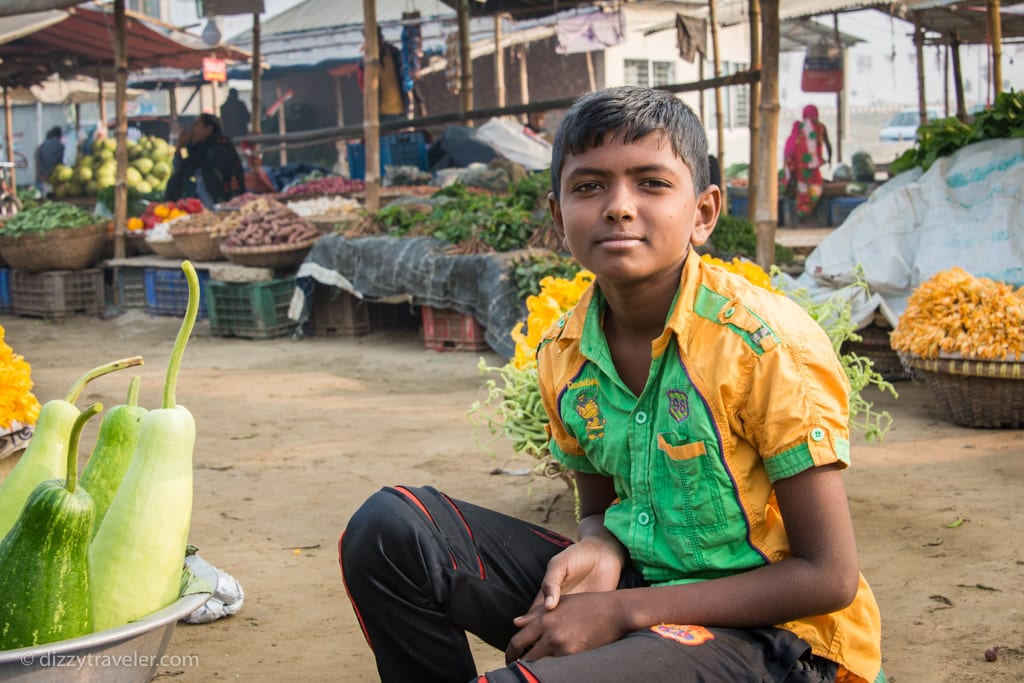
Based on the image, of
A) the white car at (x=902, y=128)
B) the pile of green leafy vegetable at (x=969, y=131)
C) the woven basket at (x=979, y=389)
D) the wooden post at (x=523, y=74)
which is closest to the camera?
the woven basket at (x=979, y=389)

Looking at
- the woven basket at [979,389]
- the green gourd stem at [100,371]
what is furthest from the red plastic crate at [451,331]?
the green gourd stem at [100,371]

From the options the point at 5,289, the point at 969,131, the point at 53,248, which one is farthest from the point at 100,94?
the point at 969,131

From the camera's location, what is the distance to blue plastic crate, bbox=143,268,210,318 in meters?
10.4

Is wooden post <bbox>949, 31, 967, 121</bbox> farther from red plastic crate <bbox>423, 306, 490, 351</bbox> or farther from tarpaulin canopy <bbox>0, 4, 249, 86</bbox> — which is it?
tarpaulin canopy <bbox>0, 4, 249, 86</bbox>

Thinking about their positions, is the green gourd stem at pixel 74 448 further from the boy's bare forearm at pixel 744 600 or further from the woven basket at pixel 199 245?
the woven basket at pixel 199 245

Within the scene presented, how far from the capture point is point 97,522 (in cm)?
196

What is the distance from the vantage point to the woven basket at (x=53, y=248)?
10531 millimetres

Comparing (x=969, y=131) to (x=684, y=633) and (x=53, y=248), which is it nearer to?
(x=684, y=633)

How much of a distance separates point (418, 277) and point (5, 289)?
582 centimetres

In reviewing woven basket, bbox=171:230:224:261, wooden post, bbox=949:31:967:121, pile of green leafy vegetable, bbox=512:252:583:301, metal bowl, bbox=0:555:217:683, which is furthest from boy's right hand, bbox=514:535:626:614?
wooden post, bbox=949:31:967:121

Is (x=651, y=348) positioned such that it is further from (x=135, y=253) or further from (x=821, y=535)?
(x=135, y=253)

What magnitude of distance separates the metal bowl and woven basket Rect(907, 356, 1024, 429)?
4.04 meters

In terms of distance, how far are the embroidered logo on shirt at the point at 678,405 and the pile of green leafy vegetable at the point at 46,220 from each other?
10.2 m

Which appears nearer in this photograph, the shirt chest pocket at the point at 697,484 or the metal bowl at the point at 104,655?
the metal bowl at the point at 104,655
